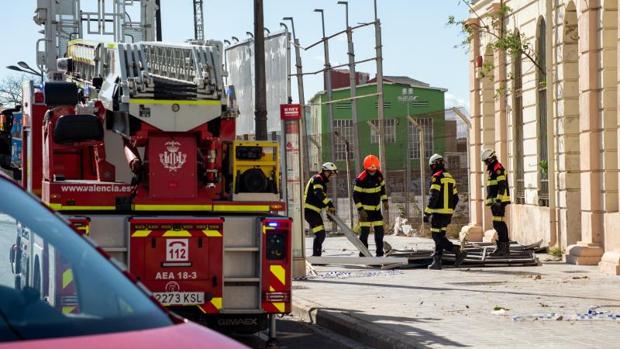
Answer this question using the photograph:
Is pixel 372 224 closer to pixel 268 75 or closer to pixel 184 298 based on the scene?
pixel 268 75

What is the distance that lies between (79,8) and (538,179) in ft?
31.9

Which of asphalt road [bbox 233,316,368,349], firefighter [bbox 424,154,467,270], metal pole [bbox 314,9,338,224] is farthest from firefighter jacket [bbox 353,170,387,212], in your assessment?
metal pole [bbox 314,9,338,224]

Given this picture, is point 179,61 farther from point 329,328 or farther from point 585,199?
point 585,199

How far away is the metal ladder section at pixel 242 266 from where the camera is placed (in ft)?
35.5

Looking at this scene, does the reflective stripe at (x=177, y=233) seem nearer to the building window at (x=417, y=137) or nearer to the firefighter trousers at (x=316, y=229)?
the firefighter trousers at (x=316, y=229)

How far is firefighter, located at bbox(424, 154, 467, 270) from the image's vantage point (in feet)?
65.9

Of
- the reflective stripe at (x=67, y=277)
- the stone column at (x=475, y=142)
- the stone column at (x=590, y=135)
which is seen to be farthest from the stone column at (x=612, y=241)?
the reflective stripe at (x=67, y=277)

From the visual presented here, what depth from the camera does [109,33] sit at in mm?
18984

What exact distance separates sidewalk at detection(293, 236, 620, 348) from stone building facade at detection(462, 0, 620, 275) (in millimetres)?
1280

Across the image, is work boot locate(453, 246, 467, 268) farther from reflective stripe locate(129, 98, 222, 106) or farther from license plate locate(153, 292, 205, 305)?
license plate locate(153, 292, 205, 305)

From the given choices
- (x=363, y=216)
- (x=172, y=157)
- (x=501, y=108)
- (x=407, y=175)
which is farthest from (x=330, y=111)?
(x=172, y=157)

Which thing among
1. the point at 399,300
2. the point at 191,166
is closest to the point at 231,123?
the point at 191,166

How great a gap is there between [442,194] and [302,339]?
856cm

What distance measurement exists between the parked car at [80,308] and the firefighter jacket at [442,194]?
1587 centimetres
